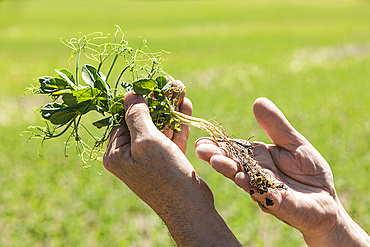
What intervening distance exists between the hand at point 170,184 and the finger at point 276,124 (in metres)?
0.67

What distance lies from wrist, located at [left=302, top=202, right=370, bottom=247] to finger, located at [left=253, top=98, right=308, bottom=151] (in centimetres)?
49

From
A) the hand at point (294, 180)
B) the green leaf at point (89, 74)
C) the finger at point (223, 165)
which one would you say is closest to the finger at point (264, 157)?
the hand at point (294, 180)

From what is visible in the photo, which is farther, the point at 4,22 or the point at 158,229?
the point at 4,22

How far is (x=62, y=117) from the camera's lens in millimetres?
2422

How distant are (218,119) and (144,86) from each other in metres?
8.51

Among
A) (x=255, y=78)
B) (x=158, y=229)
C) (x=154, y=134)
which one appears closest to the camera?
(x=154, y=134)

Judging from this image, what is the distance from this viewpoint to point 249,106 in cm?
1212

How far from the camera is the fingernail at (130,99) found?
230 centimetres

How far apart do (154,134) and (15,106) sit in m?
11.0

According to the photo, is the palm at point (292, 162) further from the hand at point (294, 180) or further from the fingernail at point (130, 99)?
the fingernail at point (130, 99)

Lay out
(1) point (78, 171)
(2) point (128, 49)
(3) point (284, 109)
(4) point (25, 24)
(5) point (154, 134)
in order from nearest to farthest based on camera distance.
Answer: (5) point (154, 134) < (2) point (128, 49) < (1) point (78, 171) < (3) point (284, 109) < (4) point (25, 24)

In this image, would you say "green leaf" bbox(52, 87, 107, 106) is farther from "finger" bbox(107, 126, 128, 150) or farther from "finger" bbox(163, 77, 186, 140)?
"finger" bbox(163, 77, 186, 140)

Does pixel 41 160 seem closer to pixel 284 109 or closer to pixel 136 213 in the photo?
pixel 136 213

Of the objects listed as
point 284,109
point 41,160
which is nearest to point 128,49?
point 41,160
